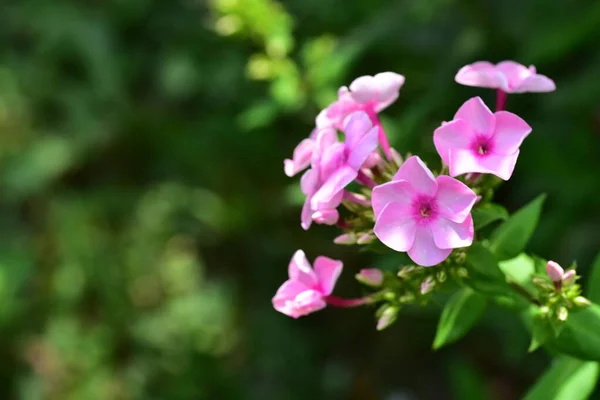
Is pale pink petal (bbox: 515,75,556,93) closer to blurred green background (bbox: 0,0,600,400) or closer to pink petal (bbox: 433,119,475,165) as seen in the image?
pink petal (bbox: 433,119,475,165)

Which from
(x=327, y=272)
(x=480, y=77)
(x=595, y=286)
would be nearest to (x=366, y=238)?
(x=327, y=272)

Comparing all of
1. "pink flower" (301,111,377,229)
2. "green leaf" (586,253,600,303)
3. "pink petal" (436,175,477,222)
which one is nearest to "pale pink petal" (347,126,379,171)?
"pink flower" (301,111,377,229)

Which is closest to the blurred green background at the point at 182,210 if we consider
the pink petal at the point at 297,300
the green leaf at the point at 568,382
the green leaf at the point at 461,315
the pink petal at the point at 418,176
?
the green leaf at the point at 568,382

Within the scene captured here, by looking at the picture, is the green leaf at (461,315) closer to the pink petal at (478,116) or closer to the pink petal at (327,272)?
the pink petal at (327,272)

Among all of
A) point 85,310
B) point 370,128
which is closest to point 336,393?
point 85,310

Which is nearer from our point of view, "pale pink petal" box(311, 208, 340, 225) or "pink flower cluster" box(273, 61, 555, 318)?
Result: "pink flower cluster" box(273, 61, 555, 318)

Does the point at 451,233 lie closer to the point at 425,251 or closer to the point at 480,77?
the point at 425,251
